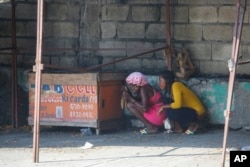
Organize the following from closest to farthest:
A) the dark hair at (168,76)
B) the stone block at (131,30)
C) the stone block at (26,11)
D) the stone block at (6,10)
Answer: the dark hair at (168,76) < the stone block at (131,30) < the stone block at (26,11) < the stone block at (6,10)

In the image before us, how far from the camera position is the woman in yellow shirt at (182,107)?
35.6 ft

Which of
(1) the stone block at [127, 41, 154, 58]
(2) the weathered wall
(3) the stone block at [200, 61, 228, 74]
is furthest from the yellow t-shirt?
(1) the stone block at [127, 41, 154, 58]

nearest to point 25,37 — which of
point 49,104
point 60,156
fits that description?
point 49,104

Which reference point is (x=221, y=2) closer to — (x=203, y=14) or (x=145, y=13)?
(x=203, y=14)

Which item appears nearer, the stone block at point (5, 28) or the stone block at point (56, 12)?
the stone block at point (56, 12)

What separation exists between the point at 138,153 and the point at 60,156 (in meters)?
0.90

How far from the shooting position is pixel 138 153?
9.68m

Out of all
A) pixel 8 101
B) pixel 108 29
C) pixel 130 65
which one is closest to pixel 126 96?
pixel 130 65

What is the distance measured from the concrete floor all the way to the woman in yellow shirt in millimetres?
201

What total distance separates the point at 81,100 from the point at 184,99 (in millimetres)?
1363

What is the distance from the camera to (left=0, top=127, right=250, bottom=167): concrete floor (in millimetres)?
9266

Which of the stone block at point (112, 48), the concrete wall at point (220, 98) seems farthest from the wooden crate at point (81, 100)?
the concrete wall at point (220, 98)

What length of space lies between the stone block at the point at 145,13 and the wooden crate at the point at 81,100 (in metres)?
0.84

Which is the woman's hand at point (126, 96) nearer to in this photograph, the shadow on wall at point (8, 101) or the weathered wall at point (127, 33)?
the weathered wall at point (127, 33)
